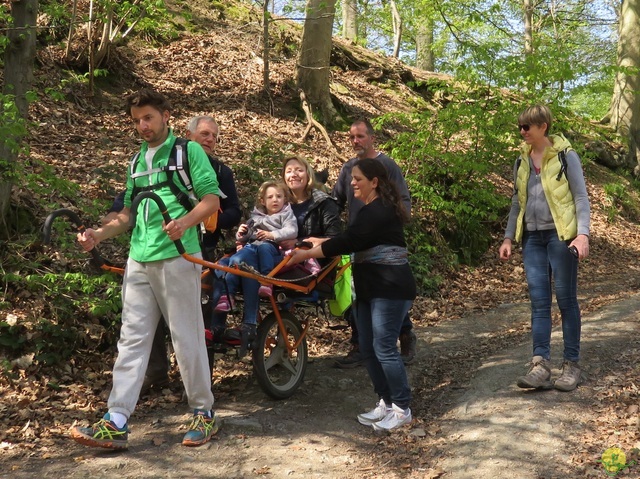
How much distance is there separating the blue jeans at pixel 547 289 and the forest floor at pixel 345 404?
0.39 meters

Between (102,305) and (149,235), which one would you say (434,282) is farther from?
(149,235)

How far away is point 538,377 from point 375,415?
1.32 m

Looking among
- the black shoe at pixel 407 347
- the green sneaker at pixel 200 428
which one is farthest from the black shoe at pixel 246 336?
the black shoe at pixel 407 347

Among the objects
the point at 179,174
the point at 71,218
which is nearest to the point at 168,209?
the point at 179,174

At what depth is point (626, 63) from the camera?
1900 cm

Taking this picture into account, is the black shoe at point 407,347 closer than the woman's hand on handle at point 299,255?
No

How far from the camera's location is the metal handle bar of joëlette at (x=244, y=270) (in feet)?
14.5

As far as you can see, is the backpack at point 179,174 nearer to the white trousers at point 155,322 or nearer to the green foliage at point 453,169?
the white trousers at point 155,322

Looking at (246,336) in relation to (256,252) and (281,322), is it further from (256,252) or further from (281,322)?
(256,252)

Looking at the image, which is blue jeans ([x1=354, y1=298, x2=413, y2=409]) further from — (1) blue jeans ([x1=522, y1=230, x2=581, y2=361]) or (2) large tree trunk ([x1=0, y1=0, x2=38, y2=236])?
(2) large tree trunk ([x1=0, y1=0, x2=38, y2=236])

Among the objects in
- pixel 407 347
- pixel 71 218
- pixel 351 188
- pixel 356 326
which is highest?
pixel 351 188

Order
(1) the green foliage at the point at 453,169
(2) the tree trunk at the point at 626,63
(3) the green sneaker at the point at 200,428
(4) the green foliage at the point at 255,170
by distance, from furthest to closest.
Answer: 1. (2) the tree trunk at the point at 626,63
2. (1) the green foliage at the point at 453,169
3. (4) the green foliage at the point at 255,170
4. (3) the green sneaker at the point at 200,428

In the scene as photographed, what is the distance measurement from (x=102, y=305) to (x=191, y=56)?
27.7ft

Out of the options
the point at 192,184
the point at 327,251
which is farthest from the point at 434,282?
the point at 192,184
